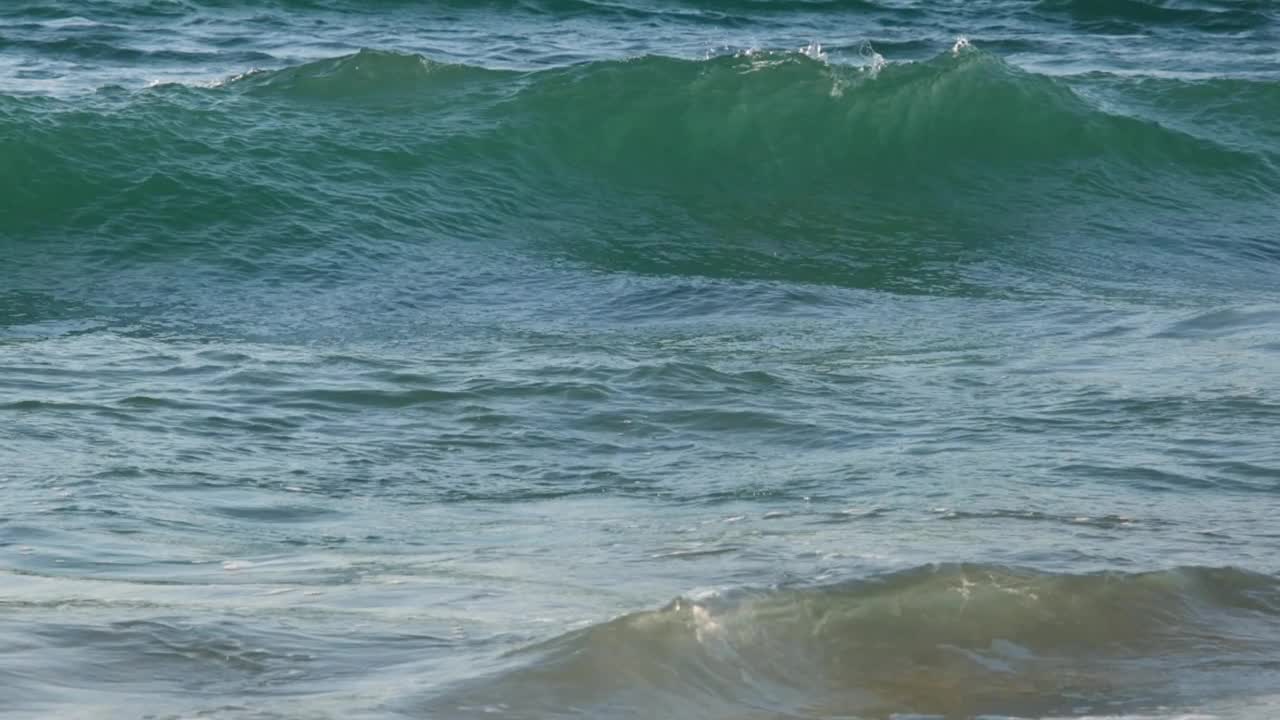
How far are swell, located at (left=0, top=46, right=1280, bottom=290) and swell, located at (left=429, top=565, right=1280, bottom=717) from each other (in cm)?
611

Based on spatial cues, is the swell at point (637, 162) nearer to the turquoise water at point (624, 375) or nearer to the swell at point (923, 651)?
the turquoise water at point (624, 375)

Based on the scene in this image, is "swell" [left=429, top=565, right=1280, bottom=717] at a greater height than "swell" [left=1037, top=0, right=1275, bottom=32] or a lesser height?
lesser

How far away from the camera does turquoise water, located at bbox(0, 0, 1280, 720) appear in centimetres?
405

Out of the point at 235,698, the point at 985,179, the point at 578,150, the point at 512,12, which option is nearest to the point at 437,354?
the point at 235,698

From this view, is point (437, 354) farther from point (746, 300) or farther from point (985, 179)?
point (985, 179)

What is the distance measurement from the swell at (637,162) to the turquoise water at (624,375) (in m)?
0.05

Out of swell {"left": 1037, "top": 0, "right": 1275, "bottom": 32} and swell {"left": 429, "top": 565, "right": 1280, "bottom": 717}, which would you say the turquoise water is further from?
swell {"left": 1037, "top": 0, "right": 1275, "bottom": 32}

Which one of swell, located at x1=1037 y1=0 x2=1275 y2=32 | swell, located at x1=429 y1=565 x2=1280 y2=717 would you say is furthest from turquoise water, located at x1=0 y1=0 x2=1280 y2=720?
swell, located at x1=1037 y1=0 x2=1275 y2=32

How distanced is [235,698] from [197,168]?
29.3ft

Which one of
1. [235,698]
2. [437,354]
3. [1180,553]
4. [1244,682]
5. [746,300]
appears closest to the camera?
[235,698]

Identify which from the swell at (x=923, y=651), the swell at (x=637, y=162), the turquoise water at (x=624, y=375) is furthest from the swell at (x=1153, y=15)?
the swell at (x=923, y=651)

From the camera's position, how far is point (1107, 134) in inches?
571

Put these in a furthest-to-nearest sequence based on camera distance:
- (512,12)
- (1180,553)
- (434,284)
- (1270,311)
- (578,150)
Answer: (512,12) → (578,150) → (434,284) → (1270,311) → (1180,553)

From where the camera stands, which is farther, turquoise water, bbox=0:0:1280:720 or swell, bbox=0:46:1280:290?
swell, bbox=0:46:1280:290
